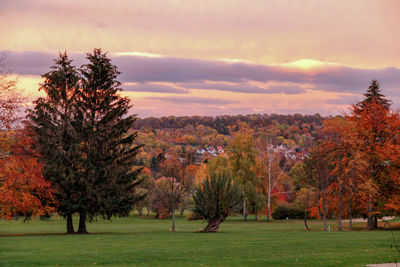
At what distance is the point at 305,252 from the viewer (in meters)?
22.2

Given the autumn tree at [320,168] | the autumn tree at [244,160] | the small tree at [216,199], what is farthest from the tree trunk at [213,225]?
the autumn tree at [244,160]

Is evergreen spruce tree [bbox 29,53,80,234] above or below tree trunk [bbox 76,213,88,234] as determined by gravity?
above

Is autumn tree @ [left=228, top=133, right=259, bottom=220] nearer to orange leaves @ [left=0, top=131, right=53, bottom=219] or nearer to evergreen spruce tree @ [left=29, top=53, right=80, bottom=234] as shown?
evergreen spruce tree @ [left=29, top=53, right=80, bottom=234]

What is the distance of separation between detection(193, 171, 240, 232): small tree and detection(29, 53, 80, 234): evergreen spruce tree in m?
11.4

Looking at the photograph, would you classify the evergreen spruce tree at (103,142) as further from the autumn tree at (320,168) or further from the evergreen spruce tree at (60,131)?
the autumn tree at (320,168)

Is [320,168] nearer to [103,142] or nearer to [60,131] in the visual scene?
[103,142]

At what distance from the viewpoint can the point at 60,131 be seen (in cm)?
4178

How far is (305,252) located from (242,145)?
4911cm

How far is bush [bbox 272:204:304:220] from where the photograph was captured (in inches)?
2864

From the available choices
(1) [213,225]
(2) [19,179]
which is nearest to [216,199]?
(1) [213,225]

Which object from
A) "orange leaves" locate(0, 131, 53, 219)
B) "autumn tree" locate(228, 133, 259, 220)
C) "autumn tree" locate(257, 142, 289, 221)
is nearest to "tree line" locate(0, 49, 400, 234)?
"orange leaves" locate(0, 131, 53, 219)

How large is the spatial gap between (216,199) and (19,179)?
55.6ft

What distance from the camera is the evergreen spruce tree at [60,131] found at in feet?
132

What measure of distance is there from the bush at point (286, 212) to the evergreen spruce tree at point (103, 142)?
35.1 meters
